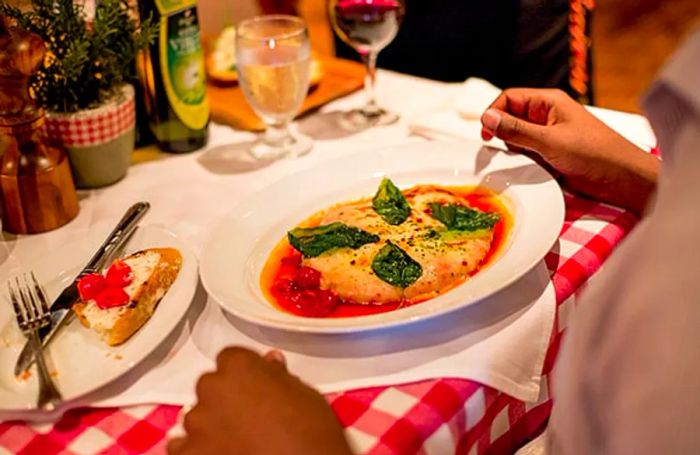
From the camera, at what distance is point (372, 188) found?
1166mm

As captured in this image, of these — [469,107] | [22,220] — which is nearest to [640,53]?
[469,107]

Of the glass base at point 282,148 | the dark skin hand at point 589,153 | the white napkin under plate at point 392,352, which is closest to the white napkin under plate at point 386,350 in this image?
the white napkin under plate at point 392,352

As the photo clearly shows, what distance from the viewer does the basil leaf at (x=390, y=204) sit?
1016mm

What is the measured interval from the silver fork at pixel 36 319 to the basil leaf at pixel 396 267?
0.36m

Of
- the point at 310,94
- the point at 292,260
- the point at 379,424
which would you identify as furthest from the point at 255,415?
the point at 310,94

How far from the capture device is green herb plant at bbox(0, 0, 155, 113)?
45.0 inches

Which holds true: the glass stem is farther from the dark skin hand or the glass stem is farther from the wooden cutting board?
the dark skin hand

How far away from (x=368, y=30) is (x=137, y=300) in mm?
731

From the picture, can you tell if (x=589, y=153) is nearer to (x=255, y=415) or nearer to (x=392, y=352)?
(x=392, y=352)

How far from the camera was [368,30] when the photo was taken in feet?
4.66

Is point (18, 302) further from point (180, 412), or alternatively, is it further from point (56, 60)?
point (56, 60)

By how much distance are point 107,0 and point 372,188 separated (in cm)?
48

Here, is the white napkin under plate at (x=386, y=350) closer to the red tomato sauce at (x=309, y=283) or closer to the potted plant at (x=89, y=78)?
the red tomato sauce at (x=309, y=283)

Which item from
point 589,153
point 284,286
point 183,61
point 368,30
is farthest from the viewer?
point 368,30
